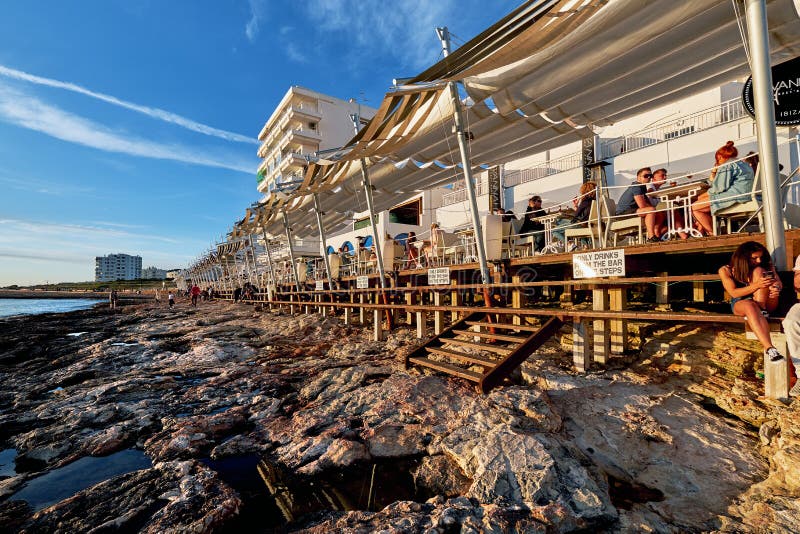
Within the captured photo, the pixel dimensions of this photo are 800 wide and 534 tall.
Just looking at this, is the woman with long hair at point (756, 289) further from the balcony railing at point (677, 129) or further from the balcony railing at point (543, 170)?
the balcony railing at point (543, 170)

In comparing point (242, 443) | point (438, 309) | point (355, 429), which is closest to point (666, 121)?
point (438, 309)

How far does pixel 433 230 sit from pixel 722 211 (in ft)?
19.1

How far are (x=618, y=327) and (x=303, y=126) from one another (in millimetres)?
41358

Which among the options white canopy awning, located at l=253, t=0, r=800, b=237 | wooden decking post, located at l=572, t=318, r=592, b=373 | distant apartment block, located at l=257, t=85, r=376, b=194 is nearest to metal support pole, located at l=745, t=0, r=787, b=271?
white canopy awning, located at l=253, t=0, r=800, b=237

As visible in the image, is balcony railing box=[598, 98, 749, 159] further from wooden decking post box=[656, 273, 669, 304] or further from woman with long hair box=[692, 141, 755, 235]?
woman with long hair box=[692, 141, 755, 235]

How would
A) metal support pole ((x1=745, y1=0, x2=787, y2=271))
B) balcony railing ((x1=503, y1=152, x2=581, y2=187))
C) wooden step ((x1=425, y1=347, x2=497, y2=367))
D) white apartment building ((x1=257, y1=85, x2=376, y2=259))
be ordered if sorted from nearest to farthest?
metal support pole ((x1=745, y1=0, x2=787, y2=271))
wooden step ((x1=425, y1=347, x2=497, y2=367))
balcony railing ((x1=503, y1=152, x2=581, y2=187))
white apartment building ((x1=257, y1=85, x2=376, y2=259))

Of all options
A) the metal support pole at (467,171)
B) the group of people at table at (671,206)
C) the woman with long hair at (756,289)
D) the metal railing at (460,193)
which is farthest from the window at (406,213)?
the woman with long hair at (756,289)

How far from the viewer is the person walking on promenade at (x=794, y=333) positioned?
9.68 ft

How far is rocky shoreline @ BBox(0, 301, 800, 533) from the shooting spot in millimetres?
2340

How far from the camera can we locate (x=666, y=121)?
14.1 m

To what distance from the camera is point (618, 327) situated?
505 cm

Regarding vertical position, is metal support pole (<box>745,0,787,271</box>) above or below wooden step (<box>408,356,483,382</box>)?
above

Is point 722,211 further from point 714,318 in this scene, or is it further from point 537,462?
point 537,462

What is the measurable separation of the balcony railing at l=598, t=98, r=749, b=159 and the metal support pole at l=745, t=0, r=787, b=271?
11.3m
